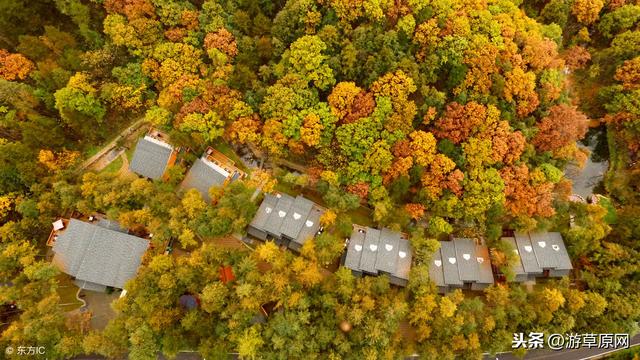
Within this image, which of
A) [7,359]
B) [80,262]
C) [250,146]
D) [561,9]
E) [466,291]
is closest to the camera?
[7,359]

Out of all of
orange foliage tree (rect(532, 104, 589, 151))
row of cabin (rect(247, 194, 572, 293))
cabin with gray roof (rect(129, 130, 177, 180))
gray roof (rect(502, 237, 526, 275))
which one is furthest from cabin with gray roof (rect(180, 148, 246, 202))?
orange foliage tree (rect(532, 104, 589, 151))

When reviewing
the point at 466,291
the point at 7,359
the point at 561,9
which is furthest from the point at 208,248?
the point at 561,9

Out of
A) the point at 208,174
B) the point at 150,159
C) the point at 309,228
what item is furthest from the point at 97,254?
the point at 309,228

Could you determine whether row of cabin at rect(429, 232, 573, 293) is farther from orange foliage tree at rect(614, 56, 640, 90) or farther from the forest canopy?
orange foliage tree at rect(614, 56, 640, 90)

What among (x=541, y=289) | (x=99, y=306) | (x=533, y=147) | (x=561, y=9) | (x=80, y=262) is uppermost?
(x=561, y=9)

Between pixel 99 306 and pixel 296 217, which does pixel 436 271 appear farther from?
pixel 99 306

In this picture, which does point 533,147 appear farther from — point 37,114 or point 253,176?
point 37,114
